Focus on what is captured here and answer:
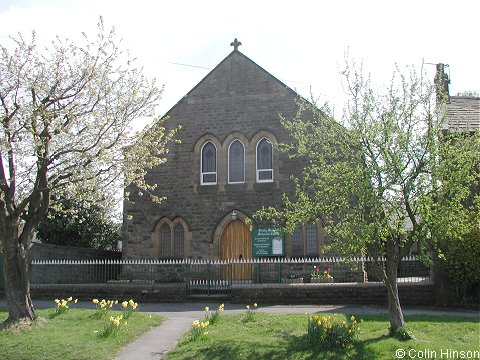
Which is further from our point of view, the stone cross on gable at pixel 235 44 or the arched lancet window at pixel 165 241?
the stone cross on gable at pixel 235 44

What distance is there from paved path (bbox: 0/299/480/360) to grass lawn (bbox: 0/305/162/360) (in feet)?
0.97

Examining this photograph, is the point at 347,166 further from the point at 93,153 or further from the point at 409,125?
the point at 93,153

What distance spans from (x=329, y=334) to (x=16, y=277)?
755 cm

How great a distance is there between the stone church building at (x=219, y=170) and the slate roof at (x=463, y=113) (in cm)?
596

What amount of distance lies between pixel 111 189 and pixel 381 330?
8092 millimetres

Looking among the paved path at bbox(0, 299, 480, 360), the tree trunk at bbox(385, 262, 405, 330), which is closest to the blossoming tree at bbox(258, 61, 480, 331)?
the tree trunk at bbox(385, 262, 405, 330)

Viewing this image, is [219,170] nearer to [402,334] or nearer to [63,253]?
[63,253]

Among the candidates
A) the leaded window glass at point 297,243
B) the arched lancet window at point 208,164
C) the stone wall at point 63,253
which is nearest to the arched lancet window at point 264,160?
the arched lancet window at point 208,164

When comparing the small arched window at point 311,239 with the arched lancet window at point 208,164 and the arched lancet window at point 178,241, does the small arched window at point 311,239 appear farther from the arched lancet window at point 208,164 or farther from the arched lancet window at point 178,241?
the arched lancet window at point 178,241

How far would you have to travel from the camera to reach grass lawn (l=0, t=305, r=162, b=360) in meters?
10.0

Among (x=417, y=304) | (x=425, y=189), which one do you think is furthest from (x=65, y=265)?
(x=425, y=189)

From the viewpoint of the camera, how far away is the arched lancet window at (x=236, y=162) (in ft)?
70.9

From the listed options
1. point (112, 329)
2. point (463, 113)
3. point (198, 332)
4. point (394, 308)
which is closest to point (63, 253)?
point (112, 329)

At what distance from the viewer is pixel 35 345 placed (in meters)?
10.5
